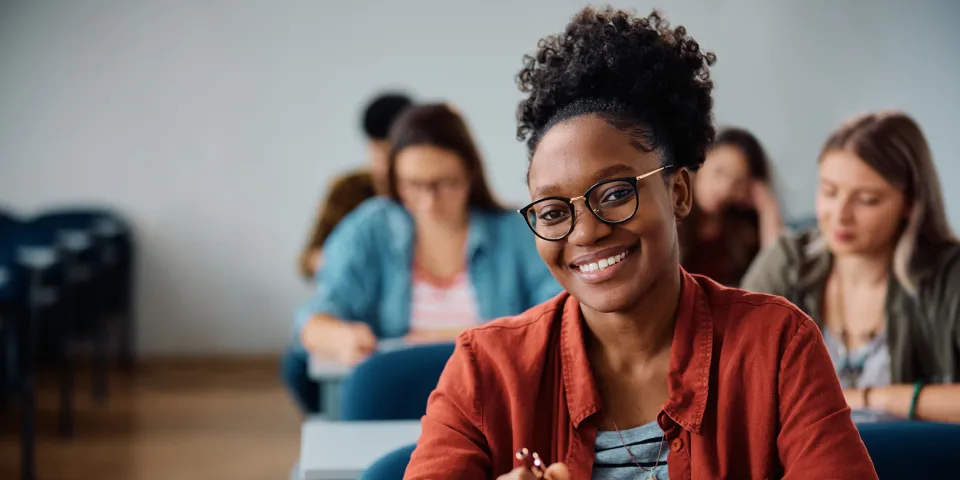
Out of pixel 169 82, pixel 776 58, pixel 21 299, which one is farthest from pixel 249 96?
pixel 776 58

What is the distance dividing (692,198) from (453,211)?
171 centimetres

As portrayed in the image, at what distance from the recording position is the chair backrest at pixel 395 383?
206 centimetres

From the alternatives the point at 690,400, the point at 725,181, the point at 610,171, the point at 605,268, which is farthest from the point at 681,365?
the point at 725,181

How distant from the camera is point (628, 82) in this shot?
131cm

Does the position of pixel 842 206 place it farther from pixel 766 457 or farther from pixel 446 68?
pixel 446 68

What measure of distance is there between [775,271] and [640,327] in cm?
113

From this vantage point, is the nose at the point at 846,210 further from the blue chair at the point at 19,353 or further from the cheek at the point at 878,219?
the blue chair at the point at 19,353

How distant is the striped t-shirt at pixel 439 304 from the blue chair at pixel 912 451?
5.38 ft

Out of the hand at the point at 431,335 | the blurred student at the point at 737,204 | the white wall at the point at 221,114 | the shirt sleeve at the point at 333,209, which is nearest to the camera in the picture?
the hand at the point at 431,335

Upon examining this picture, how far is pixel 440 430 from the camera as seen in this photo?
132 cm

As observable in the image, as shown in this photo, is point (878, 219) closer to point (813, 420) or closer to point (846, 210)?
point (846, 210)

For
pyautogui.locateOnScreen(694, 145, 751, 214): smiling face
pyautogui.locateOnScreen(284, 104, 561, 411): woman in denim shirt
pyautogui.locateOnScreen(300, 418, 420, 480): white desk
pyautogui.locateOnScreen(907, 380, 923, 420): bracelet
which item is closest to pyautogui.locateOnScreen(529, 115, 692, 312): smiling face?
pyautogui.locateOnScreen(300, 418, 420, 480): white desk

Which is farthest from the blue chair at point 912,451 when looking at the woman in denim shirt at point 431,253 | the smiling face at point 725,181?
the smiling face at point 725,181

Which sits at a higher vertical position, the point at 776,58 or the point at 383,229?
the point at 776,58
